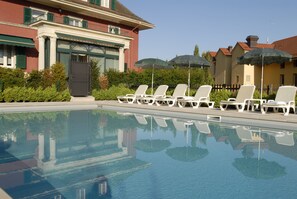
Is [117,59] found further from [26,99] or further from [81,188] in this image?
[81,188]

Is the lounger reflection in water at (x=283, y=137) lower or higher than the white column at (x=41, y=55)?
lower

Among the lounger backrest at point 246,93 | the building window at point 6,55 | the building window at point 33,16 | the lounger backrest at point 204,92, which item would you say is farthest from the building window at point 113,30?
the lounger backrest at point 246,93

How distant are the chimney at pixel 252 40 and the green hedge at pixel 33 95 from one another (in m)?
27.9

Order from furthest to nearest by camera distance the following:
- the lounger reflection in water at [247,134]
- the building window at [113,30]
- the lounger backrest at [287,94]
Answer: the building window at [113,30], the lounger backrest at [287,94], the lounger reflection in water at [247,134]

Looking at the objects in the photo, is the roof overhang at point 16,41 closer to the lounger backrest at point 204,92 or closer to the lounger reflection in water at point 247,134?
the lounger backrest at point 204,92

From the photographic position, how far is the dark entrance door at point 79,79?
20.4 meters

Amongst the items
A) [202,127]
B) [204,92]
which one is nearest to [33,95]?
[204,92]

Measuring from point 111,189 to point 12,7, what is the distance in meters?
21.0

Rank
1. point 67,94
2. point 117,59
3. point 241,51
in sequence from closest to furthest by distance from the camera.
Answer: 1. point 67,94
2. point 117,59
3. point 241,51

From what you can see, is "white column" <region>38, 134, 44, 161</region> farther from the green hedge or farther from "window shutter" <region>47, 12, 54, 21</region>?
"window shutter" <region>47, 12, 54, 21</region>

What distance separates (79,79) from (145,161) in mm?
16115

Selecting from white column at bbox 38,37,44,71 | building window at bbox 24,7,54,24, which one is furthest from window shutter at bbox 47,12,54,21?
white column at bbox 38,37,44,71

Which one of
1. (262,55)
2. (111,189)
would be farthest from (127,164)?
(262,55)

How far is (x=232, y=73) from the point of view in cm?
3925
